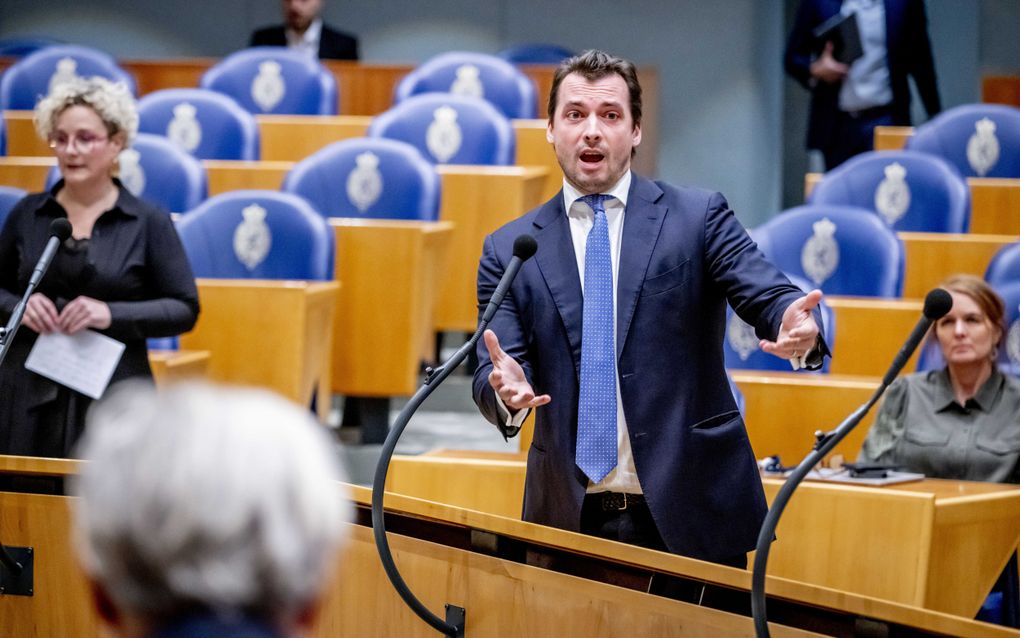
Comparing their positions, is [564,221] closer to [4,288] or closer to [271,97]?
[4,288]

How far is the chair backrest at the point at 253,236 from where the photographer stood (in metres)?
3.77

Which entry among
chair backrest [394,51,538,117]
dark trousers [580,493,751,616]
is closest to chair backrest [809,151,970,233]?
chair backrest [394,51,538,117]

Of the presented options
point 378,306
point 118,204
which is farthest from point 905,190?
point 118,204

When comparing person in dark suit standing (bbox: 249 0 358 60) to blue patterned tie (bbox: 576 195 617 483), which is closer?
blue patterned tie (bbox: 576 195 617 483)

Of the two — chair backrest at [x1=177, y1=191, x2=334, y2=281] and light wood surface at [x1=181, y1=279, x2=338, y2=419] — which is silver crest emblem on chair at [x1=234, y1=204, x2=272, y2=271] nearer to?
chair backrest at [x1=177, y1=191, x2=334, y2=281]

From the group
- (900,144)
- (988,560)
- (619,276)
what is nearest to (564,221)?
(619,276)

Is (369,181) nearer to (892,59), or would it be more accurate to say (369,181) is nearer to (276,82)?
(276,82)

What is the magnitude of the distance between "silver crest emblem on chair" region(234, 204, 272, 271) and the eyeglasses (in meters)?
1.12

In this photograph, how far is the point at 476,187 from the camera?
4.29 metres

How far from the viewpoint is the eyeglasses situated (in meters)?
2.64

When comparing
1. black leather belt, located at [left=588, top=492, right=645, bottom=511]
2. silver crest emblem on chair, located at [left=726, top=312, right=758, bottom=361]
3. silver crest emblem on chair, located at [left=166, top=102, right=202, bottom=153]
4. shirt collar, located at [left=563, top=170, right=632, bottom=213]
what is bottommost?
black leather belt, located at [left=588, top=492, right=645, bottom=511]

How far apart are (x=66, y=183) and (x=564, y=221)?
1.21 metres

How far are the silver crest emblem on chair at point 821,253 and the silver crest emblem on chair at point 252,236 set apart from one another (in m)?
1.42

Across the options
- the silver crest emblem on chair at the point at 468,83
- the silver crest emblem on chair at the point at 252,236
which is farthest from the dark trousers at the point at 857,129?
the silver crest emblem on chair at the point at 252,236
